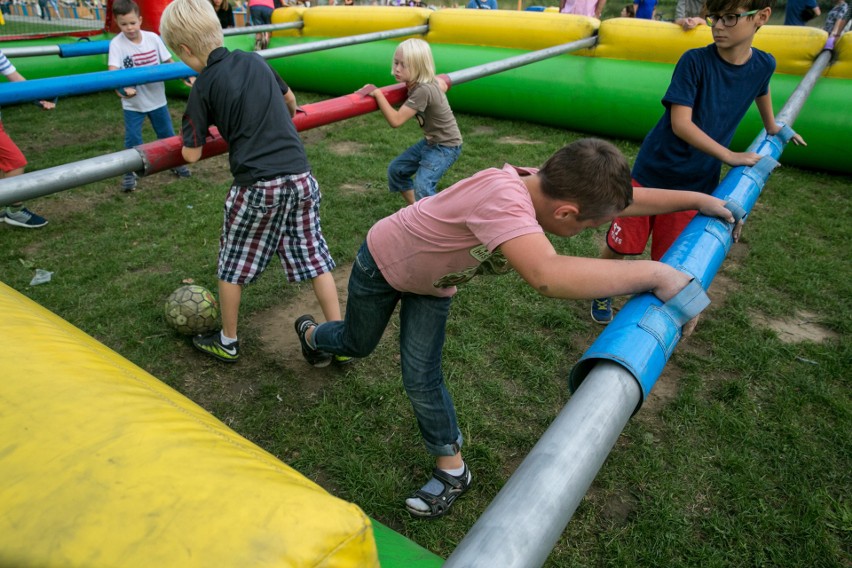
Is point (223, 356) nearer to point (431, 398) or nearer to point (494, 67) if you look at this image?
point (431, 398)

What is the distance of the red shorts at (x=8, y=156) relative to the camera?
456 cm

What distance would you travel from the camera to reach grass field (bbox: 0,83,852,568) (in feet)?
7.66

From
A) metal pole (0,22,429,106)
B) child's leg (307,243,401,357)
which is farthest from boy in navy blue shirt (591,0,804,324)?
metal pole (0,22,429,106)

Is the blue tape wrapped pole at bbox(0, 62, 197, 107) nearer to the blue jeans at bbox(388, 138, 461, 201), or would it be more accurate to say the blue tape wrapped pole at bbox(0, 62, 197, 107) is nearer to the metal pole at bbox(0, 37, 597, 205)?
the metal pole at bbox(0, 37, 597, 205)

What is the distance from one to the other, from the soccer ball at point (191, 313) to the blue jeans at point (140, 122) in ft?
10.1

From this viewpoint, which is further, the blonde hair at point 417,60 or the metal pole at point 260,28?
the metal pole at point 260,28

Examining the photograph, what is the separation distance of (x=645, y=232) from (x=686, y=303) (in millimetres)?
1916

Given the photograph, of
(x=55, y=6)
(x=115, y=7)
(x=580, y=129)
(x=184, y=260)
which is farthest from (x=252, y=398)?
(x=55, y=6)

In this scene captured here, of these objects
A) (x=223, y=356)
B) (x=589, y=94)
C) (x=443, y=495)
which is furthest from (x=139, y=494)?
(x=589, y=94)

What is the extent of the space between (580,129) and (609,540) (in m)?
5.86

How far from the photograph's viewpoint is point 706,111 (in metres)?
2.83

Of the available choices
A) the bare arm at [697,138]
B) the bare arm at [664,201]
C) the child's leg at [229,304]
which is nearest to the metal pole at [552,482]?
the bare arm at [664,201]

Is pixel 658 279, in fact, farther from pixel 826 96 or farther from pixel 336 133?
pixel 336 133

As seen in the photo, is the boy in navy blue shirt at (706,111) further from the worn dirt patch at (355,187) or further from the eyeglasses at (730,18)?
the worn dirt patch at (355,187)
